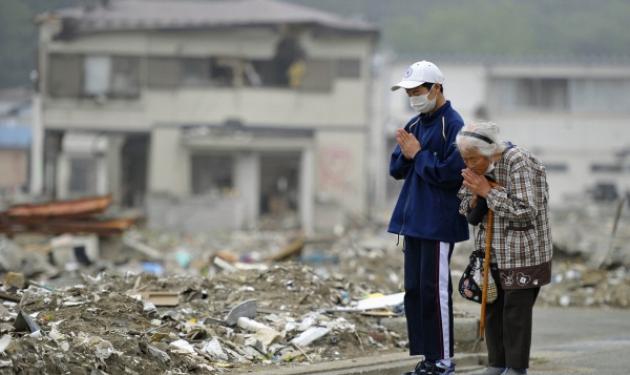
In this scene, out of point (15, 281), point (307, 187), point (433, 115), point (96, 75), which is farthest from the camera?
point (96, 75)

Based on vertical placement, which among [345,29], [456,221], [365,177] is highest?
[345,29]

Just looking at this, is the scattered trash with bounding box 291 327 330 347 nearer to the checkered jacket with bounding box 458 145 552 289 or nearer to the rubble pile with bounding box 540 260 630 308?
the checkered jacket with bounding box 458 145 552 289

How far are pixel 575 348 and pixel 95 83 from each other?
123ft

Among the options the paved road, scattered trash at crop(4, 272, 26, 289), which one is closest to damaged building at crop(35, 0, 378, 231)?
the paved road

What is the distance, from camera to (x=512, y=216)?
638cm

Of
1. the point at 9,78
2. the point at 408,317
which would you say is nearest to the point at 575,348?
the point at 408,317

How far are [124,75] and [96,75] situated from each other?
115cm

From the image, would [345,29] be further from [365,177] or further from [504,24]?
[504,24]

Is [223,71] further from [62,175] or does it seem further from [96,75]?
[62,175]

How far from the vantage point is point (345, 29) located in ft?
147

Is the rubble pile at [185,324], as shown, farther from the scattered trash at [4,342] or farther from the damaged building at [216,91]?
the damaged building at [216,91]

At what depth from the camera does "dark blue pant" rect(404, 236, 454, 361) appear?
6.70m

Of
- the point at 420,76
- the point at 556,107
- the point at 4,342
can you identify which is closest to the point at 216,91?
the point at 556,107

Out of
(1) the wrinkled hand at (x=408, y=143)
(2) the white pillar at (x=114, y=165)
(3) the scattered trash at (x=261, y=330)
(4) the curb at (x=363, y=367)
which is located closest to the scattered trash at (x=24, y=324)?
(4) the curb at (x=363, y=367)
